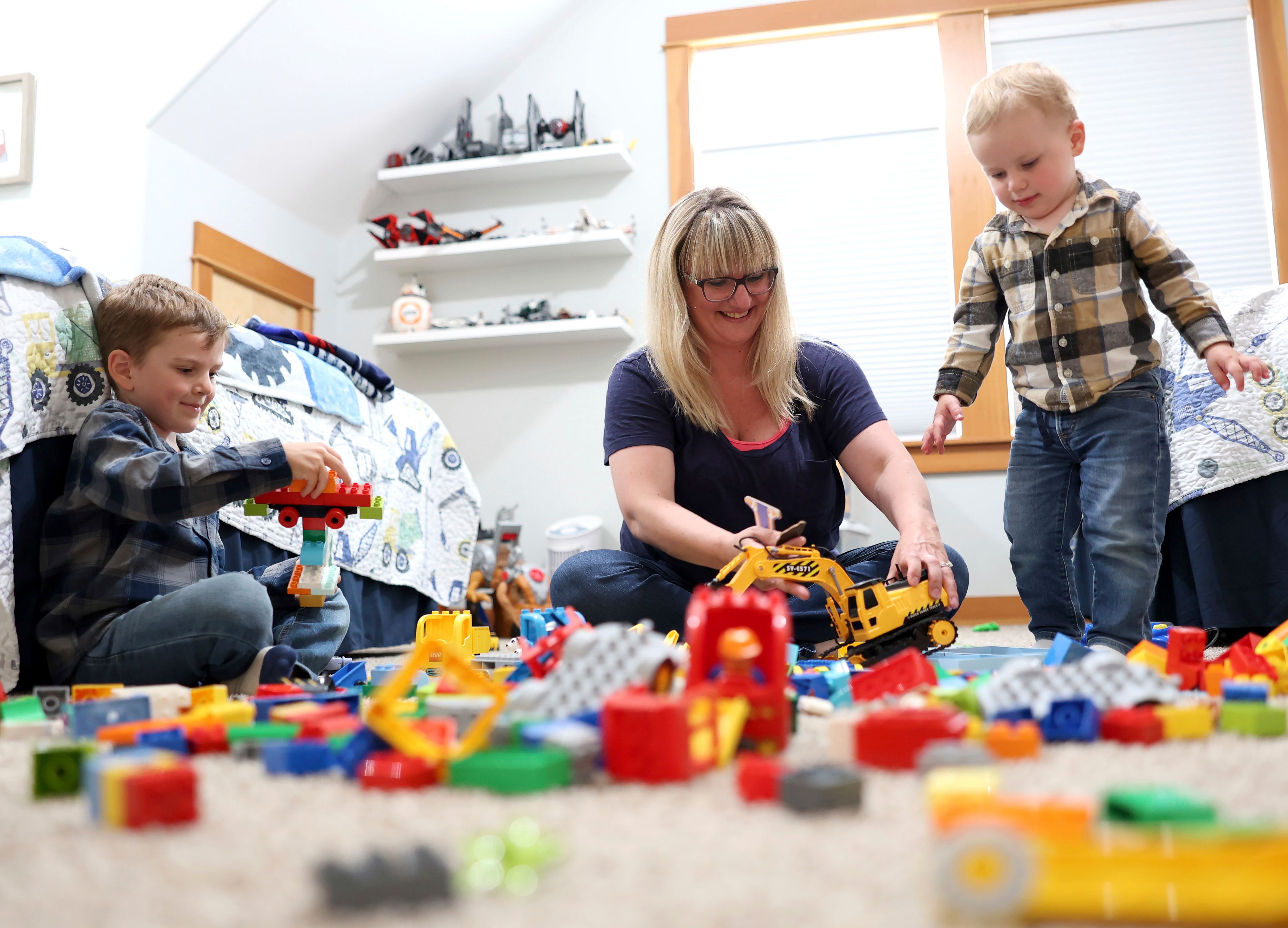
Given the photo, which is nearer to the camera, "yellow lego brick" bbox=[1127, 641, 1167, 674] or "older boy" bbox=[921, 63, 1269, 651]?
"yellow lego brick" bbox=[1127, 641, 1167, 674]

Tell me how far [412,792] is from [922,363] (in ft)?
8.79

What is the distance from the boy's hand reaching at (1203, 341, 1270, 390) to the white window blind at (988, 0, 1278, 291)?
6.02 feet

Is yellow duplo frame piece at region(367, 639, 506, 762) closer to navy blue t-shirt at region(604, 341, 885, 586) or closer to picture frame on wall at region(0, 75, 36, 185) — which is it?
navy blue t-shirt at region(604, 341, 885, 586)

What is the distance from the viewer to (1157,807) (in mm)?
380

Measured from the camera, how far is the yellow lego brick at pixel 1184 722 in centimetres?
58

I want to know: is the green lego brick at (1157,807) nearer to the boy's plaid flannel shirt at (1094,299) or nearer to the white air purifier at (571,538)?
the boy's plaid flannel shirt at (1094,299)

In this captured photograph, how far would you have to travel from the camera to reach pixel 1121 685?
0.63m

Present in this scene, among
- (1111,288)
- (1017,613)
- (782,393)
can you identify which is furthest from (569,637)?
(1017,613)

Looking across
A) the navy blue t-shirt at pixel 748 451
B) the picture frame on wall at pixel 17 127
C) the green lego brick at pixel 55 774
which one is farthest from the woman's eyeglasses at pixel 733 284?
the picture frame on wall at pixel 17 127

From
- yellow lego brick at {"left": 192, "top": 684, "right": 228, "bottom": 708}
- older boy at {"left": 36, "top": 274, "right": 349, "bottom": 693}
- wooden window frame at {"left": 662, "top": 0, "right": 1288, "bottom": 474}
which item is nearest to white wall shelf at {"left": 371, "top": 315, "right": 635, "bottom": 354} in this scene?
wooden window frame at {"left": 662, "top": 0, "right": 1288, "bottom": 474}

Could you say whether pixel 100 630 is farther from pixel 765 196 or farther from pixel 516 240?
pixel 765 196

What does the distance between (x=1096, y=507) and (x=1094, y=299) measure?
0.28 metres

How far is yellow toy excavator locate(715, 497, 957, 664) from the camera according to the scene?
1.05 meters

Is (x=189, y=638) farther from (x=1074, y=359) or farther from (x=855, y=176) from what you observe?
(x=855, y=176)
